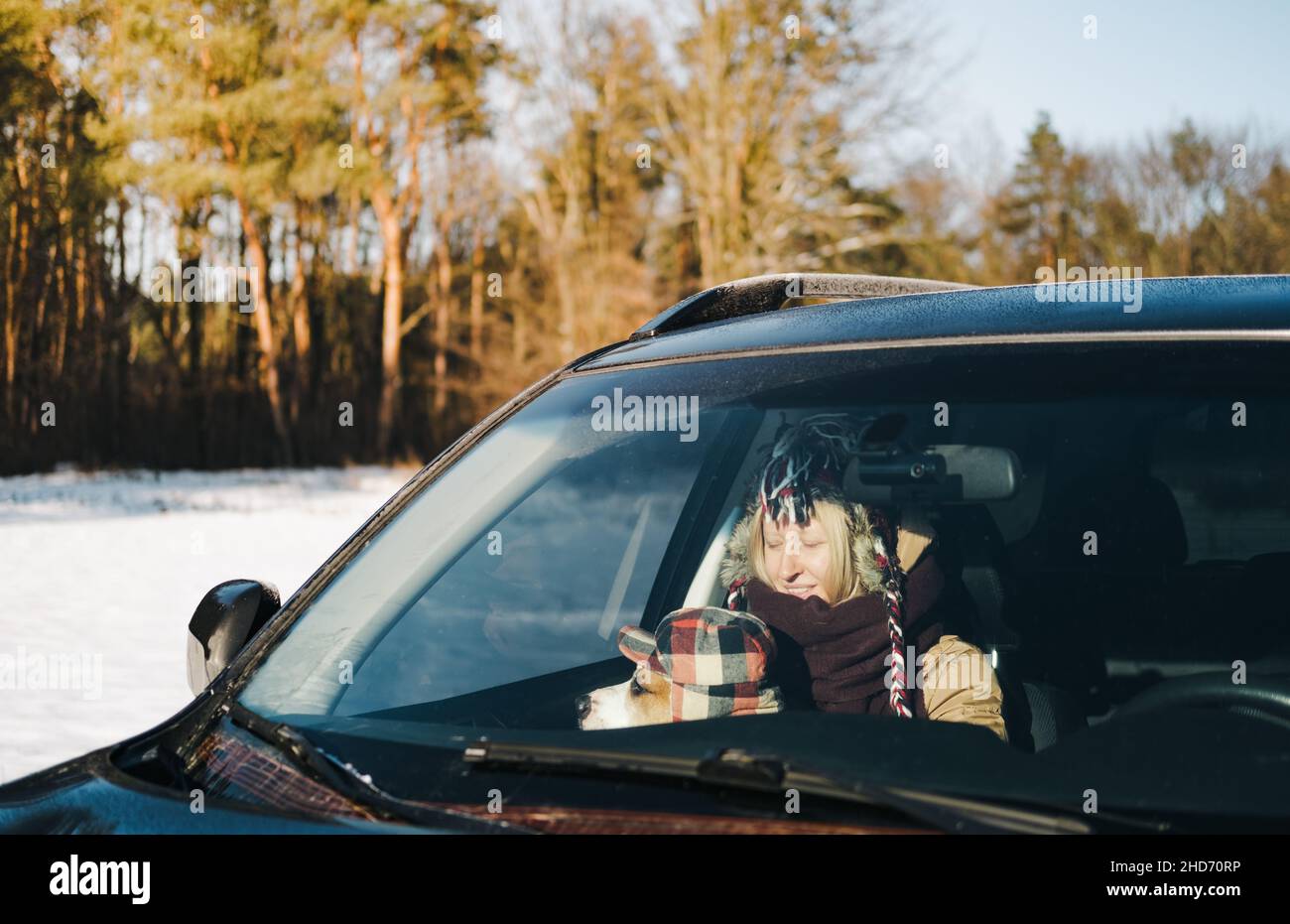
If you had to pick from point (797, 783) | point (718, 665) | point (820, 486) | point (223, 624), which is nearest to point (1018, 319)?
point (820, 486)

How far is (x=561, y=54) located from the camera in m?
27.8

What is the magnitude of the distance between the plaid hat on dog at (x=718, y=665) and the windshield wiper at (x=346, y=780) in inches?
22.7

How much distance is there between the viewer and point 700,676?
78.5 inches

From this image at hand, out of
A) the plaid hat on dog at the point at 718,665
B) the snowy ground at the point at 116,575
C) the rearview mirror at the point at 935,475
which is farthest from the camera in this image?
the snowy ground at the point at 116,575

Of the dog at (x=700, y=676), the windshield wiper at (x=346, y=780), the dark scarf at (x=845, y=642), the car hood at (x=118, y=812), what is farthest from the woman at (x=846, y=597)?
the car hood at (x=118, y=812)

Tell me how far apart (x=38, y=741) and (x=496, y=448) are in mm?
4363

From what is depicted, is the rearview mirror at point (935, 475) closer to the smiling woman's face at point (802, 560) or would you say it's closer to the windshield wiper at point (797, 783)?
the smiling woman's face at point (802, 560)

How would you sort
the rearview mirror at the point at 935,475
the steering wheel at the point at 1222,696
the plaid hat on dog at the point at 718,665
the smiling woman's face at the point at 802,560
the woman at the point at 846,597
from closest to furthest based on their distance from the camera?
1. the steering wheel at the point at 1222,696
2. the plaid hat on dog at the point at 718,665
3. the woman at the point at 846,597
4. the smiling woman's face at the point at 802,560
5. the rearview mirror at the point at 935,475

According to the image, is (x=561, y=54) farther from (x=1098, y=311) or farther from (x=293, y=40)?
(x=1098, y=311)

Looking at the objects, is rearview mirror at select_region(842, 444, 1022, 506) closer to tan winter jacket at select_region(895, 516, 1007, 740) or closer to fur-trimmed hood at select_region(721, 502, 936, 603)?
fur-trimmed hood at select_region(721, 502, 936, 603)

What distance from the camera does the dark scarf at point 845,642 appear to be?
2.10 m

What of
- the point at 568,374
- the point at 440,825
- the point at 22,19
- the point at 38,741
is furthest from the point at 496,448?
the point at 22,19

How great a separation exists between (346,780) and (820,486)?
1042mm
